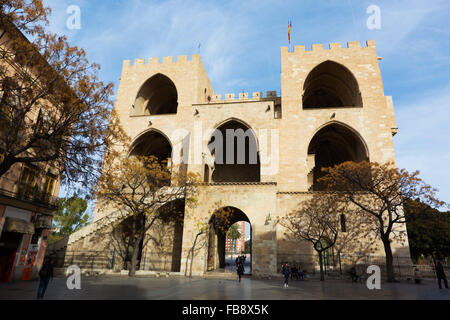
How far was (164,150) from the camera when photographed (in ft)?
95.5

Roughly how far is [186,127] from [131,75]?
28.8 feet

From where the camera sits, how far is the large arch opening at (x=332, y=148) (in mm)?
22453

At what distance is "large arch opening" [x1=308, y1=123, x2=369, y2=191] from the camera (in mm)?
22453

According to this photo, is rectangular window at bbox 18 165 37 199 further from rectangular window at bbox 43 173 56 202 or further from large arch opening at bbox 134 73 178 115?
large arch opening at bbox 134 73 178 115

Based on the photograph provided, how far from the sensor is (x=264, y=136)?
66.4 ft

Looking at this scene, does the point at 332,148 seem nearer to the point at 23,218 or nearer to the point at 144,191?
the point at 144,191

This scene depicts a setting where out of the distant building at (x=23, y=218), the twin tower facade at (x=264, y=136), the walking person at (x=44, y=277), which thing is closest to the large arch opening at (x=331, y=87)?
the twin tower facade at (x=264, y=136)

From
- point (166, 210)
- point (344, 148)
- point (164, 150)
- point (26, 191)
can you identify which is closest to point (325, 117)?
point (344, 148)

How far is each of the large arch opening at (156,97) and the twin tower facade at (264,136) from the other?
0.15 meters

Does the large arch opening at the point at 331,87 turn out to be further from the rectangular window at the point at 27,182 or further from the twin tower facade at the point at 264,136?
the rectangular window at the point at 27,182

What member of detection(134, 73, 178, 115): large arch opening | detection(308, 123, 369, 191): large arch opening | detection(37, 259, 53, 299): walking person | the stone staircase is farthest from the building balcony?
detection(308, 123, 369, 191): large arch opening

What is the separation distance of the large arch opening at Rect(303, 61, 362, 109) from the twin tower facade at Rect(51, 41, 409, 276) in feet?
0.35

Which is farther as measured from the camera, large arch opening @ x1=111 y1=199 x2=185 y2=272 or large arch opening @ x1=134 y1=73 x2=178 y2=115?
large arch opening @ x1=134 y1=73 x2=178 y2=115
